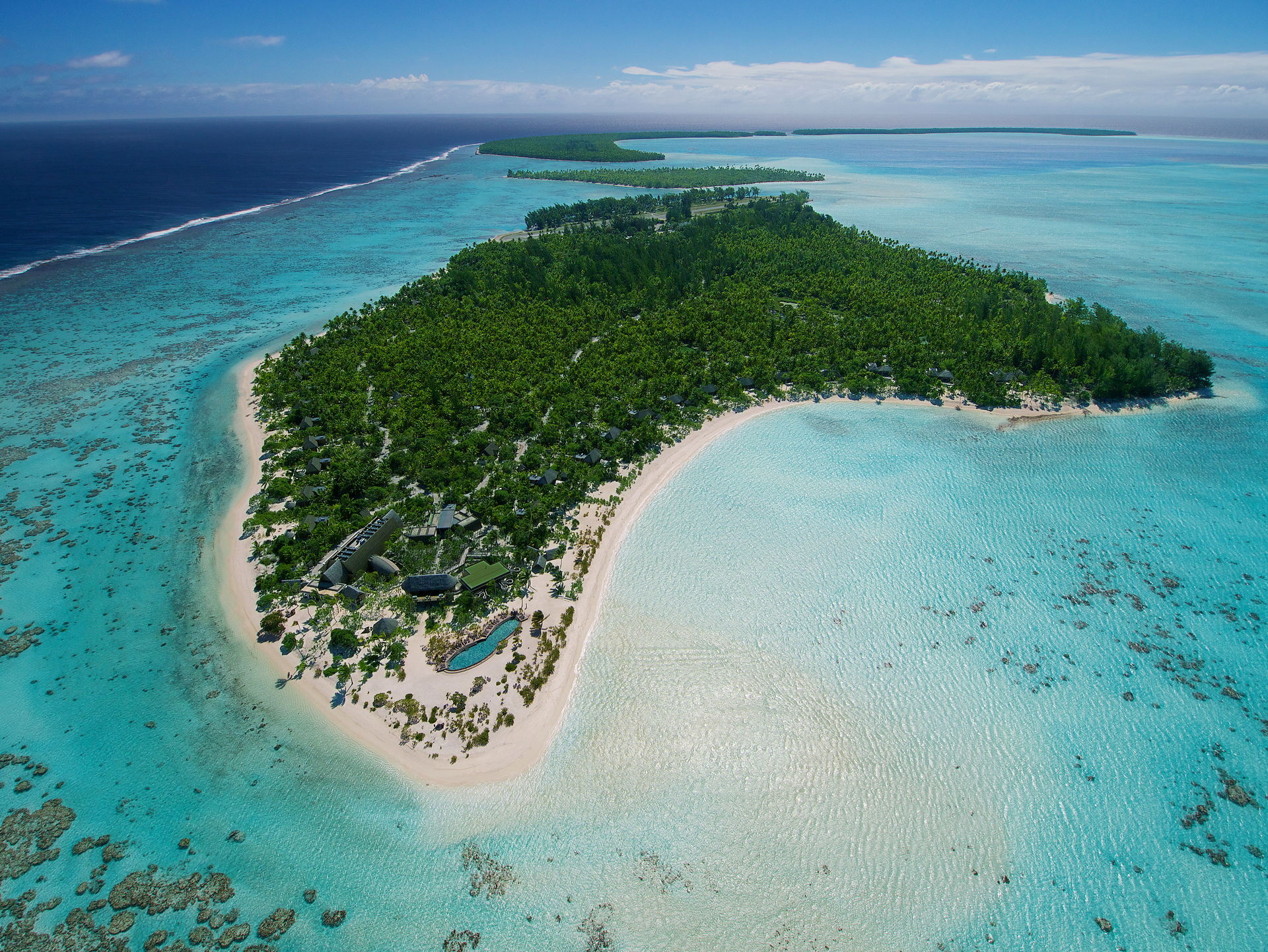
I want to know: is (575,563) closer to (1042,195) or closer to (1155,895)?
(1155,895)

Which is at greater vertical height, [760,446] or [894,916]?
[760,446]

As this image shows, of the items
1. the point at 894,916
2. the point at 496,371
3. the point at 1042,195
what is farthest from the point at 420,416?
the point at 1042,195

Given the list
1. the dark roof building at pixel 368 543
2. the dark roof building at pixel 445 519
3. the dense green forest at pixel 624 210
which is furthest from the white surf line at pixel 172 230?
the dark roof building at pixel 445 519

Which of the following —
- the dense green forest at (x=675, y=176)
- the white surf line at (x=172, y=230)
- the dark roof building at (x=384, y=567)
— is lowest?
the dark roof building at (x=384, y=567)

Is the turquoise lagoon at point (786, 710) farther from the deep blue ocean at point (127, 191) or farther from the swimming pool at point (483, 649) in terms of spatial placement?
the deep blue ocean at point (127, 191)

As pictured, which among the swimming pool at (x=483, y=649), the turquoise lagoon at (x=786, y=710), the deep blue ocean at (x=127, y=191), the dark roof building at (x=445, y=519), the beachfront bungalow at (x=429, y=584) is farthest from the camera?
the deep blue ocean at (x=127, y=191)

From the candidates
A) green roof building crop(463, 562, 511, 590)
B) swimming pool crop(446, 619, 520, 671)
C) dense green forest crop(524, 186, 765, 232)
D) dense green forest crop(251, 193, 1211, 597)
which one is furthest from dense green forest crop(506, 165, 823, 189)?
swimming pool crop(446, 619, 520, 671)
